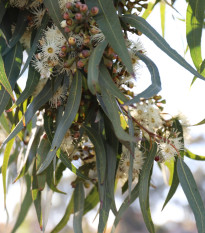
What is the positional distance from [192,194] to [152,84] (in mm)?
322

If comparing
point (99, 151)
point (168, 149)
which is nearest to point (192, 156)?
point (168, 149)

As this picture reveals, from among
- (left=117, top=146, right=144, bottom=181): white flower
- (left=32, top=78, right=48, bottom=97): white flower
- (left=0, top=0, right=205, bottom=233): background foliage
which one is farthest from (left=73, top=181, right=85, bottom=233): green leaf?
(left=32, top=78, right=48, bottom=97): white flower

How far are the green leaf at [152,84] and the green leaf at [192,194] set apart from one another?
0.87 ft

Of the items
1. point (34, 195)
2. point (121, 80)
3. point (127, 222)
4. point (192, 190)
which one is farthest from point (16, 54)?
point (127, 222)

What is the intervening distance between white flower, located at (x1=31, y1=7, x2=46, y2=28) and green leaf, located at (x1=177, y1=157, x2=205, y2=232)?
0.45 meters

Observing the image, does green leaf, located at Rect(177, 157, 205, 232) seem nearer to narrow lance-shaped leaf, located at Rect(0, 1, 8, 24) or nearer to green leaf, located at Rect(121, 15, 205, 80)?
green leaf, located at Rect(121, 15, 205, 80)

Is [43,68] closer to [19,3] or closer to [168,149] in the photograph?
[19,3]

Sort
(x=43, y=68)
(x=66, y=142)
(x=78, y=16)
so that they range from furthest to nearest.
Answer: (x=66, y=142)
(x=43, y=68)
(x=78, y=16)

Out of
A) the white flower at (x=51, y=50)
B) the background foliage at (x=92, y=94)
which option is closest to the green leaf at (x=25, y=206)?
A: the background foliage at (x=92, y=94)

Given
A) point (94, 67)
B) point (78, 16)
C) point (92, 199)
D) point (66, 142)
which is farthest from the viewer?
point (92, 199)

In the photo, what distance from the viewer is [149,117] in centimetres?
114

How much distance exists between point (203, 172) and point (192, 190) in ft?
13.5

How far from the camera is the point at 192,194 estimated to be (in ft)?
3.41

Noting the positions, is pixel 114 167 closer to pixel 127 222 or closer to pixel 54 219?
pixel 54 219
